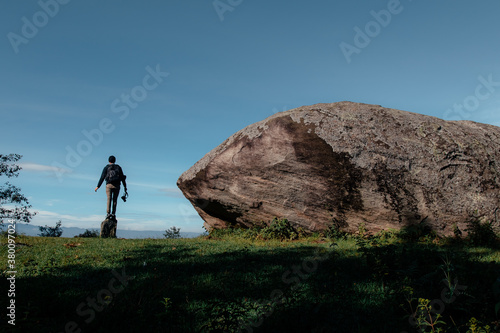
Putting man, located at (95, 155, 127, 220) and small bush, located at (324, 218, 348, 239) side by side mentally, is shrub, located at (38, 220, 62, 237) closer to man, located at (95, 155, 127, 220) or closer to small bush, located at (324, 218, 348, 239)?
man, located at (95, 155, 127, 220)

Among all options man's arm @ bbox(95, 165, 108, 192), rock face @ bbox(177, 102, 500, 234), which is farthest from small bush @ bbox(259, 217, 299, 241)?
man's arm @ bbox(95, 165, 108, 192)

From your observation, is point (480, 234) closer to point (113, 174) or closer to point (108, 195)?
point (113, 174)

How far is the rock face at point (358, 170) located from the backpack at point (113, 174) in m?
4.68

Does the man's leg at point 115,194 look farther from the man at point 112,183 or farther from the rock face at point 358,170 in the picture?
the rock face at point 358,170

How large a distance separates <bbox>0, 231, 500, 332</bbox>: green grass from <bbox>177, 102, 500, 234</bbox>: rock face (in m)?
3.01

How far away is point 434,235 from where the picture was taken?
39.8ft

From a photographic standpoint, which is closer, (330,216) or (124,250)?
(124,250)

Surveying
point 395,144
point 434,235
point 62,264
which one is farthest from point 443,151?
point 62,264

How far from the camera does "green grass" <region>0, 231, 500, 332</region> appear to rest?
5160 millimetres

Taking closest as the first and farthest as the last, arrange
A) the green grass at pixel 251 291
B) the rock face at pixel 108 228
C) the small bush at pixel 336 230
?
the green grass at pixel 251 291 < the small bush at pixel 336 230 < the rock face at pixel 108 228

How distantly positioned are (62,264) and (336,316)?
258 inches

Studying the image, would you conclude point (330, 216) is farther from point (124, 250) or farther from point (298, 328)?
point (298, 328)

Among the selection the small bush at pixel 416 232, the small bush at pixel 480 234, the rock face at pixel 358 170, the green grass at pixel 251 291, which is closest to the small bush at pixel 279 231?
the rock face at pixel 358 170

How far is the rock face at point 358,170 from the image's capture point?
12195 millimetres
